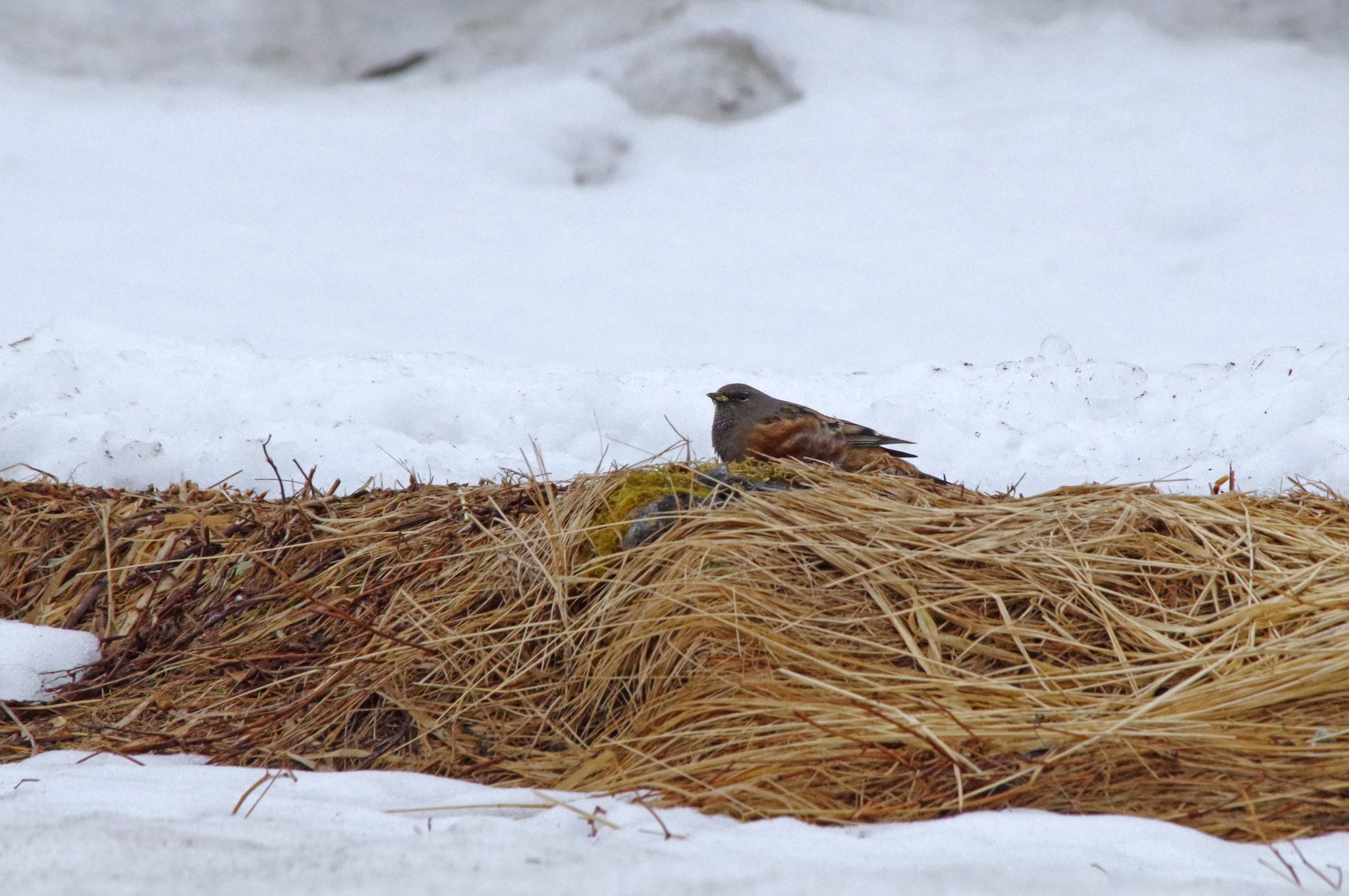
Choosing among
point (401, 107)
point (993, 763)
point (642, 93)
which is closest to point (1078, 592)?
point (993, 763)

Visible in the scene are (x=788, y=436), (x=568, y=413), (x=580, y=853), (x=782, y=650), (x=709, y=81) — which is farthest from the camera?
(x=709, y=81)

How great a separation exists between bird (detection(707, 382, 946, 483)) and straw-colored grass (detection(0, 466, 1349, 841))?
84 cm

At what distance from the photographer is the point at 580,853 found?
1.66 meters

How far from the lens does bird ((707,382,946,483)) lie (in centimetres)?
397

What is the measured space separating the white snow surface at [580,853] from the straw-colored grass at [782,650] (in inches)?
4.6

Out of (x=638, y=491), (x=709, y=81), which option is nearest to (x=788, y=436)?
(x=638, y=491)

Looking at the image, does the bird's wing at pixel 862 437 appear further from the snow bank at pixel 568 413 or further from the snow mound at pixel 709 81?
the snow mound at pixel 709 81

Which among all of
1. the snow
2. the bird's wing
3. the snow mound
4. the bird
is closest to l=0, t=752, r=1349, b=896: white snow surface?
the snow

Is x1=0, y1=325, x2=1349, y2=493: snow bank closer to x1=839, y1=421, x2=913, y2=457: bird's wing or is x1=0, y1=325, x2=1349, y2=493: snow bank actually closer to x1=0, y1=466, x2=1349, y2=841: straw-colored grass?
x1=839, y1=421, x2=913, y2=457: bird's wing

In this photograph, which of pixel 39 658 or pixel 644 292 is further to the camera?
pixel 644 292

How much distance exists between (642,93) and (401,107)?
7.88 feet

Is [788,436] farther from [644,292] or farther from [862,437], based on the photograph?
[644,292]

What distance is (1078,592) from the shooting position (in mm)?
2416

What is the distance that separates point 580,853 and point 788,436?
2.47 meters
